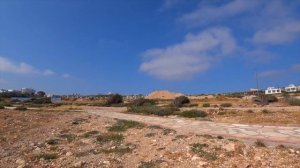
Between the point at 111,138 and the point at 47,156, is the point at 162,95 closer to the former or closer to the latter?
the point at 111,138

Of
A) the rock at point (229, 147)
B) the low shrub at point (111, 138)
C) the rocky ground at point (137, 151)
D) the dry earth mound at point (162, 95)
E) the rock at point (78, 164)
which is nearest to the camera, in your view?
the rocky ground at point (137, 151)

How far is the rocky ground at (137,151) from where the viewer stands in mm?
8578

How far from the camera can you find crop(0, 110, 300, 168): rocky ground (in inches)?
338

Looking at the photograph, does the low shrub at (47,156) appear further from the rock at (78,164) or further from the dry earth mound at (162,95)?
the dry earth mound at (162,95)

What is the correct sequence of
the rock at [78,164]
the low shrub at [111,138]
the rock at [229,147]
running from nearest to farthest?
1. the rock at [78,164]
2. the rock at [229,147]
3. the low shrub at [111,138]

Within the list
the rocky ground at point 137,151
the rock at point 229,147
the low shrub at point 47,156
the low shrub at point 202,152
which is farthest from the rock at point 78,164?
the rock at point 229,147

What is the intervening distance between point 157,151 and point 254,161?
2.89 metres

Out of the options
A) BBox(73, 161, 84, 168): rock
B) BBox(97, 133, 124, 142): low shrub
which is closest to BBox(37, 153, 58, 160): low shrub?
BBox(73, 161, 84, 168): rock

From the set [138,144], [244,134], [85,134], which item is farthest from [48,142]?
[244,134]

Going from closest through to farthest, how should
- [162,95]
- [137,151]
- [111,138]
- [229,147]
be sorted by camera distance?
[229,147] < [137,151] < [111,138] < [162,95]

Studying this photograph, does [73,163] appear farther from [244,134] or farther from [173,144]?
[244,134]

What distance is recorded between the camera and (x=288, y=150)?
9.48 m

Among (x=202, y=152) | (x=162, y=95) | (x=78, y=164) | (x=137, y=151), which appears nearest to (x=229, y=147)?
(x=202, y=152)

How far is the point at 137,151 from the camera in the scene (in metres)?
10.3
